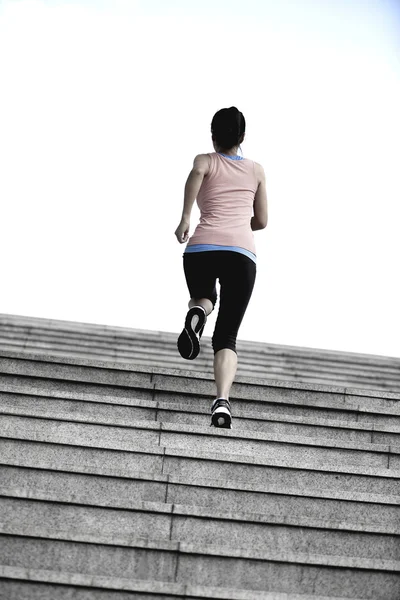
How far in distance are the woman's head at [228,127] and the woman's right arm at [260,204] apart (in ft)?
0.64

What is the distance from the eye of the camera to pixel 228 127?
4.80 m

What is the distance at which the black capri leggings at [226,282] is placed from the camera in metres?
4.64

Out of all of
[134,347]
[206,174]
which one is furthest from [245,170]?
[134,347]

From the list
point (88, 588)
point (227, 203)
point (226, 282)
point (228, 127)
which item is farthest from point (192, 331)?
point (88, 588)

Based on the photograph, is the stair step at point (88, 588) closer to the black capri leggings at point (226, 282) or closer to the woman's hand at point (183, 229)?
the black capri leggings at point (226, 282)

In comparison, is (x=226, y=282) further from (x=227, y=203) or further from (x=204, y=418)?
(x=204, y=418)

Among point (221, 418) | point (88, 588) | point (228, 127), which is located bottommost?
point (88, 588)

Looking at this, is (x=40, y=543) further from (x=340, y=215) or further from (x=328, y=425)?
(x=340, y=215)

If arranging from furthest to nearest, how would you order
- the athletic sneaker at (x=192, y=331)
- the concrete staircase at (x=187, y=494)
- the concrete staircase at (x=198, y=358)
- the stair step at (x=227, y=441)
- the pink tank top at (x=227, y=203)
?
1. the concrete staircase at (x=198, y=358)
2. the pink tank top at (x=227, y=203)
3. the athletic sneaker at (x=192, y=331)
4. the stair step at (x=227, y=441)
5. the concrete staircase at (x=187, y=494)

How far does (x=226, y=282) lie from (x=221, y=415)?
2.34ft

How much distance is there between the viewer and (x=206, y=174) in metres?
4.78

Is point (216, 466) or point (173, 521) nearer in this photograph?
point (173, 521)

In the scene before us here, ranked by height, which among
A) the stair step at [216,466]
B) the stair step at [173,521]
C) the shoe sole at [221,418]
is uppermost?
the shoe sole at [221,418]

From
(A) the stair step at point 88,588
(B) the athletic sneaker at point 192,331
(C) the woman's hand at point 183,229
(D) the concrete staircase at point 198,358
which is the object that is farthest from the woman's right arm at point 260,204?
(D) the concrete staircase at point 198,358
